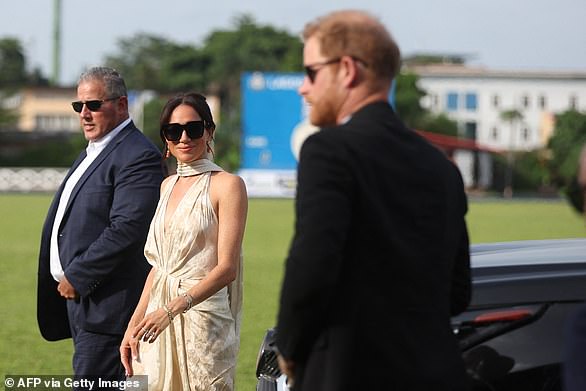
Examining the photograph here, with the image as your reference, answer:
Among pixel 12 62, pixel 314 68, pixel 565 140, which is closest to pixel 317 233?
pixel 314 68

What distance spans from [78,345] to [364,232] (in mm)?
2569

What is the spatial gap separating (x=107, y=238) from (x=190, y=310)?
2.01 feet

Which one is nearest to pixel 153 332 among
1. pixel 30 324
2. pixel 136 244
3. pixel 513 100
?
pixel 136 244

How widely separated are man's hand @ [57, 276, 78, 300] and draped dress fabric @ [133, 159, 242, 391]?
51cm

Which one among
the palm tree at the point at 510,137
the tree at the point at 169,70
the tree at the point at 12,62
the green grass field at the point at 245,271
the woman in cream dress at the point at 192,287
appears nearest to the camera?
the woman in cream dress at the point at 192,287

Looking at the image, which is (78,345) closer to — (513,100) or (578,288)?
(578,288)

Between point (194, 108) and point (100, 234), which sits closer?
point (194, 108)

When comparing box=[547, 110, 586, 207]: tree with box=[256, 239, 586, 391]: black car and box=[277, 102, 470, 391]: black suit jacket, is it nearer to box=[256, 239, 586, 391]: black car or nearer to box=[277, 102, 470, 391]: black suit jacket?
box=[256, 239, 586, 391]: black car

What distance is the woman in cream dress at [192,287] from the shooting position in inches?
195

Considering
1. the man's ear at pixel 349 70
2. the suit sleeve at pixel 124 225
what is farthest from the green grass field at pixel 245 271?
the suit sleeve at pixel 124 225

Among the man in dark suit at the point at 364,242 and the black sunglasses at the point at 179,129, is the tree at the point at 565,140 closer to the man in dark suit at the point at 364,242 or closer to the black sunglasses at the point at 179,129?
the black sunglasses at the point at 179,129

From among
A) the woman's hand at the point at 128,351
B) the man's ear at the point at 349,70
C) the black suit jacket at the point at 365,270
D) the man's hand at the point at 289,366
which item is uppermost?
the man's ear at the point at 349,70

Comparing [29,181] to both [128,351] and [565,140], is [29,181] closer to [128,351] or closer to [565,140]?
[565,140]

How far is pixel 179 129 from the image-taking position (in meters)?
5.21
